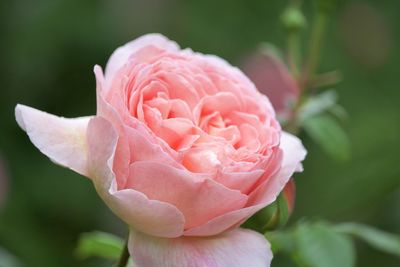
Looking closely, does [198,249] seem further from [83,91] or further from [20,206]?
[83,91]

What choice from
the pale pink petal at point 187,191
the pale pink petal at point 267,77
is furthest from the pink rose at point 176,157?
the pale pink petal at point 267,77

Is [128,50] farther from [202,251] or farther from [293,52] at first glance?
[293,52]

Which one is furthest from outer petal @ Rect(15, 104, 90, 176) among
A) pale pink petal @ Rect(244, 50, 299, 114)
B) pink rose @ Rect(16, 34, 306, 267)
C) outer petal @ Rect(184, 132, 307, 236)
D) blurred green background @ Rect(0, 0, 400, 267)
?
pale pink petal @ Rect(244, 50, 299, 114)

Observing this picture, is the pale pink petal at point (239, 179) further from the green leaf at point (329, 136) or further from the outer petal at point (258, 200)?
the green leaf at point (329, 136)

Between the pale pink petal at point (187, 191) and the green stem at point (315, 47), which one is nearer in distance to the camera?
the pale pink petal at point (187, 191)

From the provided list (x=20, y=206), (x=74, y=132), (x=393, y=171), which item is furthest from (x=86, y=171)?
(x=20, y=206)

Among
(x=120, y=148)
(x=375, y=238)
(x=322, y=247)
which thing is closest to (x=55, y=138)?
(x=120, y=148)
